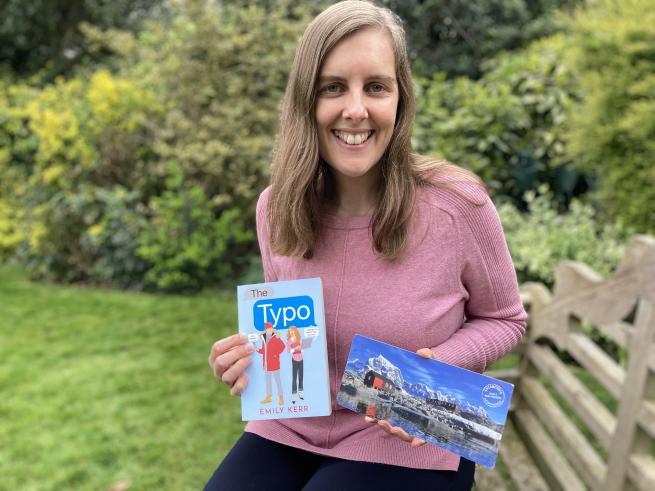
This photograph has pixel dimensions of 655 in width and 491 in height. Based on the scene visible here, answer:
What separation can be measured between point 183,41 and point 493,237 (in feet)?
18.4

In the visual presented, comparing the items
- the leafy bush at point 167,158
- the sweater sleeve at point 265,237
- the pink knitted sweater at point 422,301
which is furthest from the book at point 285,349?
the leafy bush at point 167,158

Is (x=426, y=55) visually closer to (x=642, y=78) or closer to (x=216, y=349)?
(x=642, y=78)

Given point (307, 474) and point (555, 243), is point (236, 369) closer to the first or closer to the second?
point (307, 474)

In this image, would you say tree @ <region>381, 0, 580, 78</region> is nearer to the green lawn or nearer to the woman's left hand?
the green lawn

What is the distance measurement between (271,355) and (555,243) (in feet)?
12.0

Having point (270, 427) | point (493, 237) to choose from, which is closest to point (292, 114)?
point (493, 237)

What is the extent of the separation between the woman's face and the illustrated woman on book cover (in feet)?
1.44

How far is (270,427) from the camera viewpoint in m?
1.70

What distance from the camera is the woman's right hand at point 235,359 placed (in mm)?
1537

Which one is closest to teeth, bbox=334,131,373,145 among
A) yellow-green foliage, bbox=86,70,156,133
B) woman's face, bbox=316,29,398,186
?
woman's face, bbox=316,29,398,186

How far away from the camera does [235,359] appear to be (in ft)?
5.07

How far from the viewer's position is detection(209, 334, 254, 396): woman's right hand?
1.54 meters

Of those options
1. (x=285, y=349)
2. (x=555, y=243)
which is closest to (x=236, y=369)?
(x=285, y=349)

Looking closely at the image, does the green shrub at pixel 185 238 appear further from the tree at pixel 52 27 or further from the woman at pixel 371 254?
the tree at pixel 52 27
